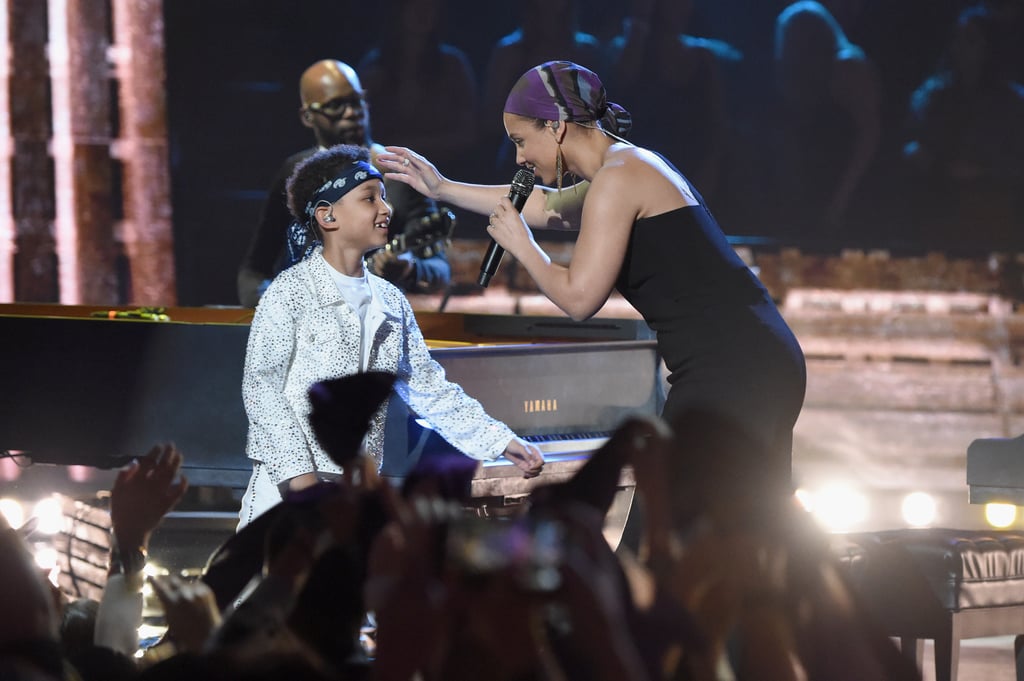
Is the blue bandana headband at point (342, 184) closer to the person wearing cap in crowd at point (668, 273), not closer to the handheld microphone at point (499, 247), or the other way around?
the handheld microphone at point (499, 247)

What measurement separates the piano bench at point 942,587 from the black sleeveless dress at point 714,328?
75 cm

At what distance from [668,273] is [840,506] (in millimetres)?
3741

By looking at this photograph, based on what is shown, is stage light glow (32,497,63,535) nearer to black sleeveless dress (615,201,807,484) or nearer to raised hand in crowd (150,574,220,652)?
black sleeveless dress (615,201,807,484)

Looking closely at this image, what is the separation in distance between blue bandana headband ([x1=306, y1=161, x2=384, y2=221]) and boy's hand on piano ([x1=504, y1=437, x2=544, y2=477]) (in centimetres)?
71

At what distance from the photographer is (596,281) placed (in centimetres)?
230

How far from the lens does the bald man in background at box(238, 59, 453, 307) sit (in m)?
4.60

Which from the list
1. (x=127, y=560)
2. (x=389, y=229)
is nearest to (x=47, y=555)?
(x=389, y=229)

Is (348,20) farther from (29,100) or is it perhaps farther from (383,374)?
(383,374)

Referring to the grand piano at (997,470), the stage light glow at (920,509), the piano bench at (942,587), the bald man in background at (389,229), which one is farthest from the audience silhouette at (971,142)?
the piano bench at (942,587)

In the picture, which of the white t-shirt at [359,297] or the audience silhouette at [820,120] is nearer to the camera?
the white t-shirt at [359,297]

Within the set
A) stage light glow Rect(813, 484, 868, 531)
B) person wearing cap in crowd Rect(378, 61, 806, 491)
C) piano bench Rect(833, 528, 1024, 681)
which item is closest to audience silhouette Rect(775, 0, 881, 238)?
stage light glow Rect(813, 484, 868, 531)

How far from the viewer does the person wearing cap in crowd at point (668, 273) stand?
2.29 meters

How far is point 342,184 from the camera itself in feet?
9.69

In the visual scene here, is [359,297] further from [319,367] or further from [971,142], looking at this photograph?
[971,142]
